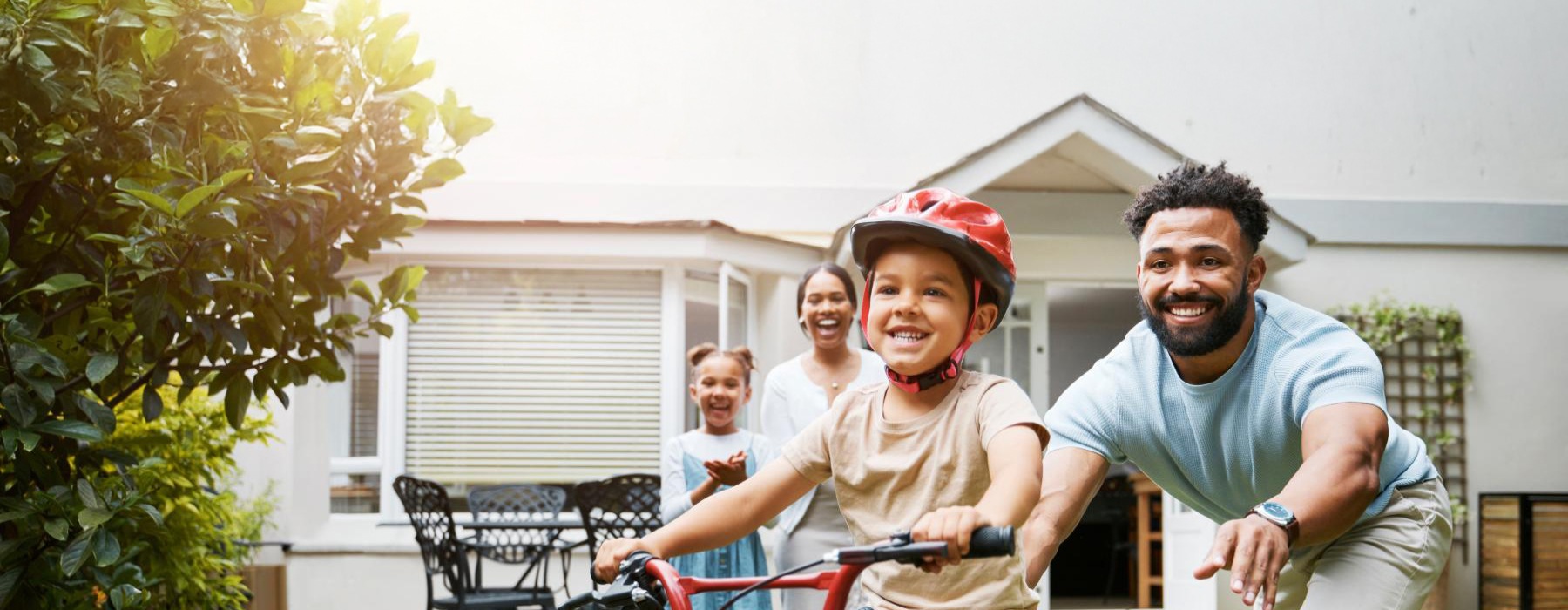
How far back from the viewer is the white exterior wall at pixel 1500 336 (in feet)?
36.2

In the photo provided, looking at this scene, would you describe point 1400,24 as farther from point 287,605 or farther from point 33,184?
point 33,184

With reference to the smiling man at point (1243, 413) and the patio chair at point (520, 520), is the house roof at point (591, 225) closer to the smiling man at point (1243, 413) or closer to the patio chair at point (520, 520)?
the patio chair at point (520, 520)

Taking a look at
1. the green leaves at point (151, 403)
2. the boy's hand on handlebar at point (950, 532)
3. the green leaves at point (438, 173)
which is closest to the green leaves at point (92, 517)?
the green leaves at point (151, 403)

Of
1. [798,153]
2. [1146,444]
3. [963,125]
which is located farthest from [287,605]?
[1146,444]

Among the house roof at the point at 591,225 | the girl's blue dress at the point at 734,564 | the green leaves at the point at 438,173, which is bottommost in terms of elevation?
the girl's blue dress at the point at 734,564

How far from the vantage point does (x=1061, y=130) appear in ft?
30.2

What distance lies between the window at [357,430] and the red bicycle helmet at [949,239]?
8.37 metres

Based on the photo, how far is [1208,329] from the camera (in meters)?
3.04

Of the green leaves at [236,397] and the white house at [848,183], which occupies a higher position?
the white house at [848,183]

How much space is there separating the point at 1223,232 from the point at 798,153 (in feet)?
27.1

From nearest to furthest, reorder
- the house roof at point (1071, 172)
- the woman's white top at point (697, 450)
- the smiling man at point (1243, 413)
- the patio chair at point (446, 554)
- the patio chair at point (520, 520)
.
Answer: the smiling man at point (1243, 413) < the woman's white top at point (697, 450) < the patio chair at point (446, 554) < the patio chair at point (520, 520) < the house roof at point (1071, 172)

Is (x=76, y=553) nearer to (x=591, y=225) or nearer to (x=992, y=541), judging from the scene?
(x=992, y=541)

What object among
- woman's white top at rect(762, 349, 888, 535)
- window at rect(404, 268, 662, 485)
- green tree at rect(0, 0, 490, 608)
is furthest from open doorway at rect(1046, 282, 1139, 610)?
green tree at rect(0, 0, 490, 608)

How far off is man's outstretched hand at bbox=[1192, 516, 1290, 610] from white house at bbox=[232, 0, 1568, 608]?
767cm
